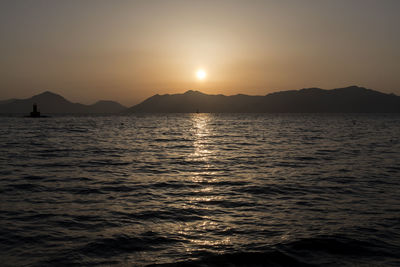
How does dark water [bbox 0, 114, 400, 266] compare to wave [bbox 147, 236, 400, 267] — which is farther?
dark water [bbox 0, 114, 400, 266]

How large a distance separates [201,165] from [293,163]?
733 centimetres

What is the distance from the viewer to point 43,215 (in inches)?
457

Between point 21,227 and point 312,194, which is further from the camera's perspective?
point 312,194

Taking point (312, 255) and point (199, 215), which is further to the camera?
point (199, 215)

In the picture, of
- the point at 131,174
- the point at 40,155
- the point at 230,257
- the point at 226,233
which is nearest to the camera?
the point at 230,257

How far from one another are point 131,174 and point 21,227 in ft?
32.5

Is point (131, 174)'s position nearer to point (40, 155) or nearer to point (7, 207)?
point (7, 207)

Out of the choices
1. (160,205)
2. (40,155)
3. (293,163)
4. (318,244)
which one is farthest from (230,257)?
(40,155)

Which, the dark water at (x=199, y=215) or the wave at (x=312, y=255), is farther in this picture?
the dark water at (x=199, y=215)

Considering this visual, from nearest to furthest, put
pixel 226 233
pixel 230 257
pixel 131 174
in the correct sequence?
1. pixel 230 257
2. pixel 226 233
3. pixel 131 174

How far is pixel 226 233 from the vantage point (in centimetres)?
971

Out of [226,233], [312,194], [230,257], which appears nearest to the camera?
[230,257]

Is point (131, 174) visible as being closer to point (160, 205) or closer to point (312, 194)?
point (160, 205)

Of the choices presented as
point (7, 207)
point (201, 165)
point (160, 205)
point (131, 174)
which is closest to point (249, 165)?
point (201, 165)
